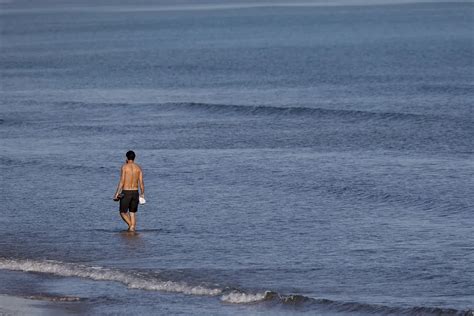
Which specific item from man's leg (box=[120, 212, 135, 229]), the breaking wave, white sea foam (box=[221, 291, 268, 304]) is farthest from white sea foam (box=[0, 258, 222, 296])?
man's leg (box=[120, 212, 135, 229])

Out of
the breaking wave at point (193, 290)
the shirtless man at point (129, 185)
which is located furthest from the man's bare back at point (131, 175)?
the breaking wave at point (193, 290)

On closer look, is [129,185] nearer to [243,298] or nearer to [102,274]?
[102,274]

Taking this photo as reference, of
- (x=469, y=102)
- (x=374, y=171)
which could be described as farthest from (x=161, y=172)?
(x=469, y=102)

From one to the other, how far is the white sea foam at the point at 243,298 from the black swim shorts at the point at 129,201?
5.40 meters

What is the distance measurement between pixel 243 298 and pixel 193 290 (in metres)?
1.08

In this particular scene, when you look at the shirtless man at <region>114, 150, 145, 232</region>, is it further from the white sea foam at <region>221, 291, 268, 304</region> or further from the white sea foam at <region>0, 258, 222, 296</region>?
the white sea foam at <region>221, 291, 268, 304</region>

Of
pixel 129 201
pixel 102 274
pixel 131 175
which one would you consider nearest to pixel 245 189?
pixel 129 201

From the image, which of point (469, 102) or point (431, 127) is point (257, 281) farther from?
point (469, 102)

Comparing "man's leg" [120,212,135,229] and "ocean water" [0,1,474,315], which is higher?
"man's leg" [120,212,135,229]

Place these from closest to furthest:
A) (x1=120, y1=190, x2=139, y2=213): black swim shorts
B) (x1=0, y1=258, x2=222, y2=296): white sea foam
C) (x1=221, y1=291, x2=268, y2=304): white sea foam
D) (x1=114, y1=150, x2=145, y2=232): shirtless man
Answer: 1. (x1=221, y1=291, x2=268, y2=304): white sea foam
2. (x1=0, y1=258, x2=222, y2=296): white sea foam
3. (x1=114, y1=150, x2=145, y2=232): shirtless man
4. (x1=120, y1=190, x2=139, y2=213): black swim shorts

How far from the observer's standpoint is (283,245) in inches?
934

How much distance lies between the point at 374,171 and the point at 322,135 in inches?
313

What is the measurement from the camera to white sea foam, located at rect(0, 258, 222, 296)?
20172 mm

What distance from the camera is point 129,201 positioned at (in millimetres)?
24391
